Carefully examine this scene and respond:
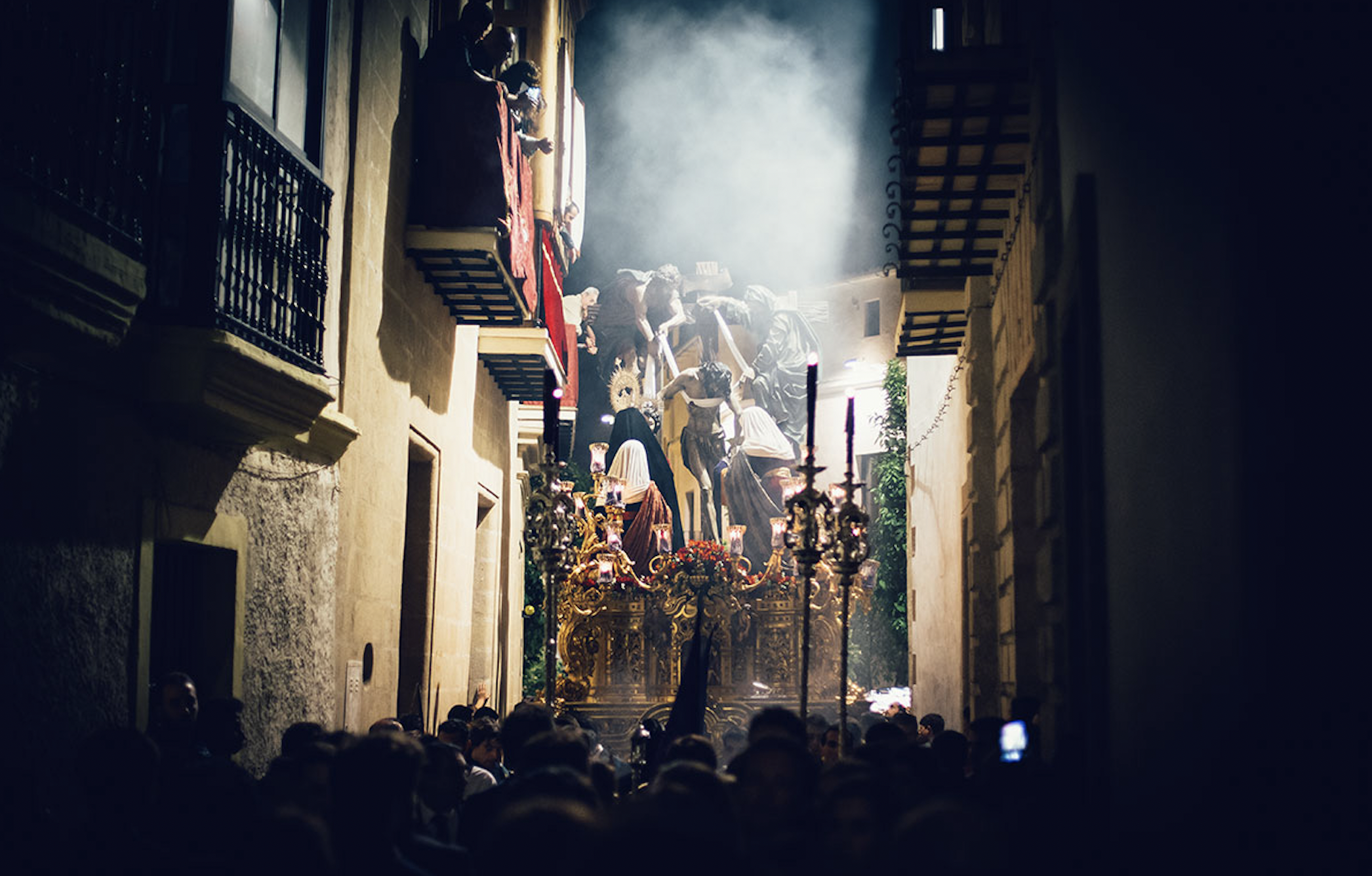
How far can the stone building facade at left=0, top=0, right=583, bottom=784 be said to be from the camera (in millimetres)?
6914

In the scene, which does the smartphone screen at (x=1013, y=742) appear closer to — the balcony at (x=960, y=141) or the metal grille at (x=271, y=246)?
the balcony at (x=960, y=141)

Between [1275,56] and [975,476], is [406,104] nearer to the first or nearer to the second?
[975,476]

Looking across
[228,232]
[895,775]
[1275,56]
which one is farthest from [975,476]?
[1275,56]

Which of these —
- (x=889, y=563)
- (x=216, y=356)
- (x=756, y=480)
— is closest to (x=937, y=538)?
(x=216, y=356)

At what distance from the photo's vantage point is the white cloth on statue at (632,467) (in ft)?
122

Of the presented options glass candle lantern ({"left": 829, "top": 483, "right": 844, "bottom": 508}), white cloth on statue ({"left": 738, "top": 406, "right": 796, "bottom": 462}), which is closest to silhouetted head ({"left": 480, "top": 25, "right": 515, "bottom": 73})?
glass candle lantern ({"left": 829, "top": 483, "right": 844, "bottom": 508})

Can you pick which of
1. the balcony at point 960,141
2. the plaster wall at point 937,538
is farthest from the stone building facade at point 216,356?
the plaster wall at point 937,538

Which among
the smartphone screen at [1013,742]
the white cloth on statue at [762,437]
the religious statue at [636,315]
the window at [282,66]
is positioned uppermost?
the religious statue at [636,315]

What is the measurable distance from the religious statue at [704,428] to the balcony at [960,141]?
25447mm

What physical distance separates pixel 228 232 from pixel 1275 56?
6.95m

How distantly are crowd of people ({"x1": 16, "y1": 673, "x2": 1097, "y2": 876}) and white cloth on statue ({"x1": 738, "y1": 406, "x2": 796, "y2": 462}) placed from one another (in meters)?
32.5

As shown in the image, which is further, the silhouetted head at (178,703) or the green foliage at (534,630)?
the green foliage at (534,630)

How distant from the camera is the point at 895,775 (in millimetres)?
5059

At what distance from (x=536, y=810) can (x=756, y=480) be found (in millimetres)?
36152
